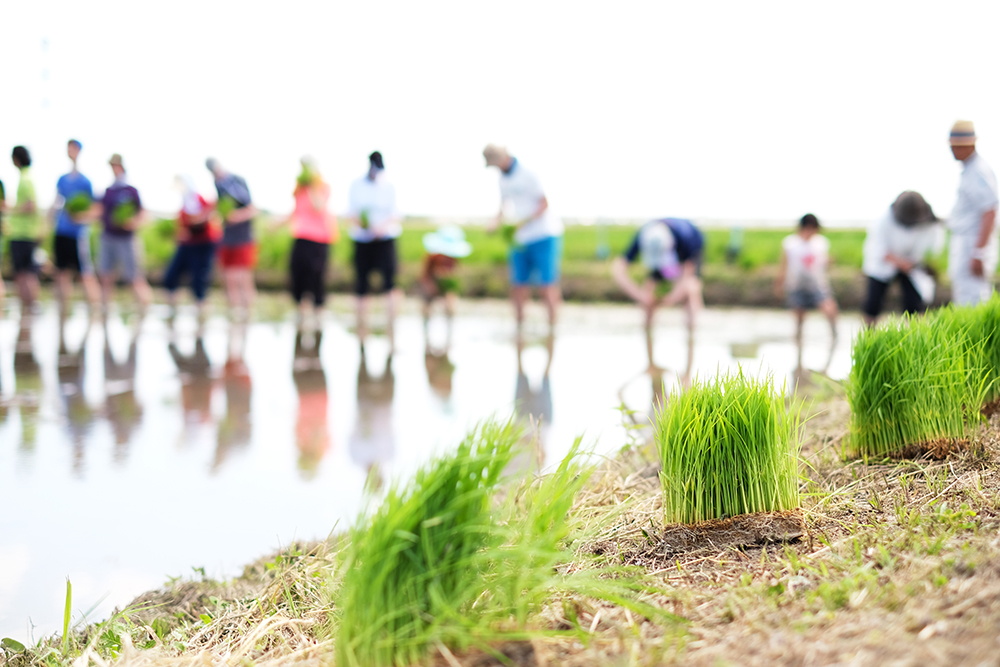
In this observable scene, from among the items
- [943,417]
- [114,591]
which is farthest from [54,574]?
[943,417]

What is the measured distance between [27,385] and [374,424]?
259cm

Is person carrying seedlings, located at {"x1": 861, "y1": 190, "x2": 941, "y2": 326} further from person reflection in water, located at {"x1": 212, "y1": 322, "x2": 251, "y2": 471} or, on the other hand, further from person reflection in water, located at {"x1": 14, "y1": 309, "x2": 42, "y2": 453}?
person reflection in water, located at {"x1": 14, "y1": 309, "x2": 42, "y2": 453}

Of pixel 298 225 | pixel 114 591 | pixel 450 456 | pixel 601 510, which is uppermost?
pixel 298 225

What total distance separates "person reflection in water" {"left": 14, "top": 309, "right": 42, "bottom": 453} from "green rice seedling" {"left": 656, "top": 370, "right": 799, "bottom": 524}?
3163mm

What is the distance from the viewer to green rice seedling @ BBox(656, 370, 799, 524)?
2094mm

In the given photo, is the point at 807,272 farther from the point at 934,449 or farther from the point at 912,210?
the point at 934,449

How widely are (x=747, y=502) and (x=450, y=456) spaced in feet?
3.17

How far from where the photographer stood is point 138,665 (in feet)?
5.90

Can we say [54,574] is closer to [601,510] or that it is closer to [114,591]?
[114,591]

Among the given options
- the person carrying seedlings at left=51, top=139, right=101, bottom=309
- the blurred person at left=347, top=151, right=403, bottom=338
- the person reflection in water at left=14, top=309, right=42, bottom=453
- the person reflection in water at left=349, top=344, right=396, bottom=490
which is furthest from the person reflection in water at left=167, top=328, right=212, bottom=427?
the person carrying seedlings at left=51, top=139, right=101, bottom=309

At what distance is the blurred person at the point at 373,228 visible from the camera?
7871mm

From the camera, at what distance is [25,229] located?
8867 mm

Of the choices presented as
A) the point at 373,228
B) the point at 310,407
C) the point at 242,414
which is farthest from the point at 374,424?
the point at 373,228

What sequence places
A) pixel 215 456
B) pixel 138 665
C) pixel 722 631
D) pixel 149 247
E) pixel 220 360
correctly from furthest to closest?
1. pixel 149 247
2. pixel 220 360
3. pixel 215 456
4. pixel 138 665
5. pixel 722 631
